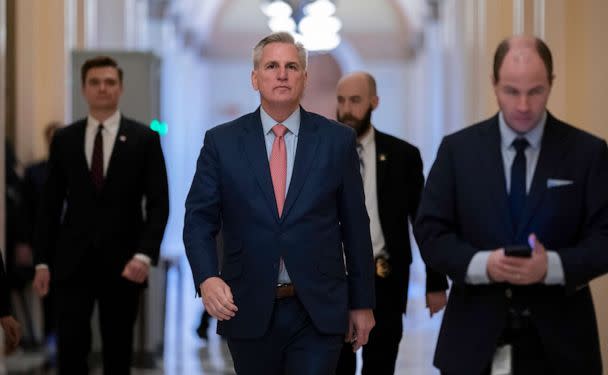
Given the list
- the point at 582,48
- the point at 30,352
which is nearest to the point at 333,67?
the point at 30,352

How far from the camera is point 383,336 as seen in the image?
6.21 metres

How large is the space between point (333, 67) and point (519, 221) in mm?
25240

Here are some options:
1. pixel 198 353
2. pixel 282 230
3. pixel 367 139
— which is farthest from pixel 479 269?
pixel 198 353

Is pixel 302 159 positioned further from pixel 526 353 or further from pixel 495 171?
pixel 526 353

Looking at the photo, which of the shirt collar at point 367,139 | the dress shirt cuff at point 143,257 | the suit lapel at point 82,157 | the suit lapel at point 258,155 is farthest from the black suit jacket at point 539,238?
the suit lapel at point 82,157

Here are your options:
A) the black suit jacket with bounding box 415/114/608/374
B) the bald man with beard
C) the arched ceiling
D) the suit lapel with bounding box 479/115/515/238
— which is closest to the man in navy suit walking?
the black suit jacket with bounding box 415/114/608/374

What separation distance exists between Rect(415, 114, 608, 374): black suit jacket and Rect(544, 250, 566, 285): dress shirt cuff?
0.02 m

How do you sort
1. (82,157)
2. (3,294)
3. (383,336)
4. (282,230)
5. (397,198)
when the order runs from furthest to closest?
(82,157)
(397,198)
(383,336)
(3,294)
(282,230)

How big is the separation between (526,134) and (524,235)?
12.9 inches

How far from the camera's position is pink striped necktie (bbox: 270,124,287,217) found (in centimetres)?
457

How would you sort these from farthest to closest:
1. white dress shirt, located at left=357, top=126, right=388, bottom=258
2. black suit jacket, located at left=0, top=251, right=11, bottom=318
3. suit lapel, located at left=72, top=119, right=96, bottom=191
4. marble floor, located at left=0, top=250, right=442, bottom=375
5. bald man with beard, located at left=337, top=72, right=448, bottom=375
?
marble floor, located at left=0, top=250, right=442, bottom=375
suit lapel, located at left=72, top=119, right=96, bottom=191
white dress shirt, located at left=357, top=126, right=388, bottom=258
bald man with beard, located at left=337, top=72, right=448, bottom=375
black suit jacket, located at left=0, top=251, right=11, bottom=318

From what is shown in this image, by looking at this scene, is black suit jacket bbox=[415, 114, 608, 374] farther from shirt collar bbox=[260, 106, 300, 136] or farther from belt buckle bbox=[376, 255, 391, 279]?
belt buckle bbox=[376, 255, 391, 279]

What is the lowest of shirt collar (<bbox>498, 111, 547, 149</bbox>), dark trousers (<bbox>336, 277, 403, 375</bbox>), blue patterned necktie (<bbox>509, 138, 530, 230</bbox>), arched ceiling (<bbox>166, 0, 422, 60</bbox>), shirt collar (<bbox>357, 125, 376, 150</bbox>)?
dark trousers (<bbox>336, 277, 403, 375</bbox>)

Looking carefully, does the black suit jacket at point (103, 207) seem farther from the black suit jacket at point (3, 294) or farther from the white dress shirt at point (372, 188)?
the black suit jacket at point (3, 294)
